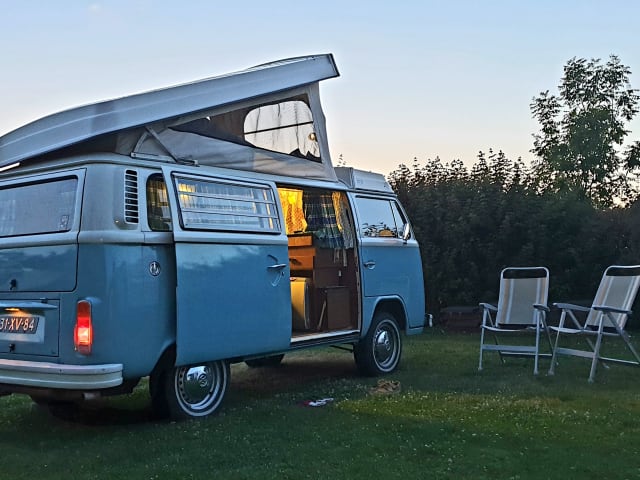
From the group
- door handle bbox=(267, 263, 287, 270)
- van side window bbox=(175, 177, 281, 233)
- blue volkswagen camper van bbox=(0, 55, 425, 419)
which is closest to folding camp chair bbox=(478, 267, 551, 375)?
blue volkswagen camper van bbox=(0, 55, 425, 419)

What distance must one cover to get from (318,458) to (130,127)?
9.11 feet

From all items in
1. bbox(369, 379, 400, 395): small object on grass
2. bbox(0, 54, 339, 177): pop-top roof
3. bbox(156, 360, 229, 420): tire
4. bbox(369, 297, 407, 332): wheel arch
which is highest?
bbox(0, 54, 339, 177): pop-top roof

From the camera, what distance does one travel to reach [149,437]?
17.7 ft

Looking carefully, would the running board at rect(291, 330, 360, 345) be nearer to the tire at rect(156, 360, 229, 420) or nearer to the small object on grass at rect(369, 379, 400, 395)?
the small object on grass at rect(369, 379, 400, 395)

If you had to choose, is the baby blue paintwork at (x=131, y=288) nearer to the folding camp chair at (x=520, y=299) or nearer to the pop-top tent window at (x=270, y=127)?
the pop-top tent window at (x=270, y=127)

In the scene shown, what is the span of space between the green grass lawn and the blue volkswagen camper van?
1.47 feet

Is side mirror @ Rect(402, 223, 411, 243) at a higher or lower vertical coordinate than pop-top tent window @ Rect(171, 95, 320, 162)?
lower

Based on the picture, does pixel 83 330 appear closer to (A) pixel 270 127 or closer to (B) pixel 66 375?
(B) pixel 66 375

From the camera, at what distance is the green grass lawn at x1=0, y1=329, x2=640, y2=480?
4.56 meters

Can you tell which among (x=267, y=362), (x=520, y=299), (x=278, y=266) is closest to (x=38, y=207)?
(x=278, y=266)

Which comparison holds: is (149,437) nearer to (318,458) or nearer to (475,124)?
(318,458)

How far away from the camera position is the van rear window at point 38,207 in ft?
17.8

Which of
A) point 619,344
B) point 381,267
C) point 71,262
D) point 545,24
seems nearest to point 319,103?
point 381,267

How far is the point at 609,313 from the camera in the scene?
25.0 feet
